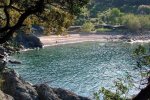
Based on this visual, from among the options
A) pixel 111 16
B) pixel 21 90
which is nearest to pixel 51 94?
pixel 21 90

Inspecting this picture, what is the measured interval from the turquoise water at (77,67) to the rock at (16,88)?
2572 centimetres

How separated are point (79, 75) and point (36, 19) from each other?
6846cm

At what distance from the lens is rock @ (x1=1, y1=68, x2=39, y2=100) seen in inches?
1547

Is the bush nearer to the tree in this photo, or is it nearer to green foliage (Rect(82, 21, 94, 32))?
green foliage (Rect(82, 21, 94, 32))

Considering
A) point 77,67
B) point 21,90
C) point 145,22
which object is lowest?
point 77,67

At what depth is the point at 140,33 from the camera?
184 m

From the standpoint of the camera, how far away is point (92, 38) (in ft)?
547

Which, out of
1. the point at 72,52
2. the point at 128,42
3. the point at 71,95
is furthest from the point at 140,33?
the point at 71,95

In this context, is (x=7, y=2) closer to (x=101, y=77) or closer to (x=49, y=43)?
(x=101, y=77)

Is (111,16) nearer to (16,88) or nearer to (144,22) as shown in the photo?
(144,22)

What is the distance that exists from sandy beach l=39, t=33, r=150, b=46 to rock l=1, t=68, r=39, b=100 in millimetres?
108358

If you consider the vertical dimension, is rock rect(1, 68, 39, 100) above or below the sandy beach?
above

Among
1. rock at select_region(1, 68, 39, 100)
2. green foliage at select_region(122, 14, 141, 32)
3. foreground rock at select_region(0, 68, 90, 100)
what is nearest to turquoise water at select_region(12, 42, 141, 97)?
foreground rock at select_region(0, 68, 90, 100)

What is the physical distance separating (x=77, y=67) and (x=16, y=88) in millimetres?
55950
